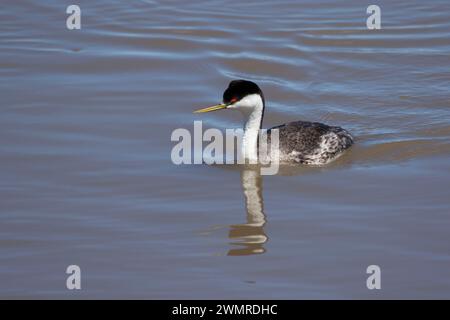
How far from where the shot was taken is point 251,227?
1017cm

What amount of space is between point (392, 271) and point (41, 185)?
13.7 ft

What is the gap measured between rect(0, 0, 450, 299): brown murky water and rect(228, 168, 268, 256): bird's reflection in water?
2 cm

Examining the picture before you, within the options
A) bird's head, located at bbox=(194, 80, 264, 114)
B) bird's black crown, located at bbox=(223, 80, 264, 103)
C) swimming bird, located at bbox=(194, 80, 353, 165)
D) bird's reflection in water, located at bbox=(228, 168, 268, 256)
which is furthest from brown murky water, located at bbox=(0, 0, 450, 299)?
bird's black crown, located at bbox=(223, 80, 264, 103)

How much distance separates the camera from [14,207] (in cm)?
1043

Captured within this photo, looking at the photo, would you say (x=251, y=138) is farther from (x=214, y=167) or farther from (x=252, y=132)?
(x=214, y=167)

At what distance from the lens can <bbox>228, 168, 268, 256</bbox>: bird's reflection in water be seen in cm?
967

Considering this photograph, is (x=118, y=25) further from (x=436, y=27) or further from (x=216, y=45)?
(x=436, y=27)

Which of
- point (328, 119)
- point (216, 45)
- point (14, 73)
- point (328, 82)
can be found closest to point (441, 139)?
point (328, 119)

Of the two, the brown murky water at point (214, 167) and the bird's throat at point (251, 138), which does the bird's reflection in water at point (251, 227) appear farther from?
the bird's throat at point (251, 138)

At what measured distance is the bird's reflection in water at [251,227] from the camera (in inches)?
381

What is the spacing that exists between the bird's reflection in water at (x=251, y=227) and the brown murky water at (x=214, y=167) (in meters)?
0.02

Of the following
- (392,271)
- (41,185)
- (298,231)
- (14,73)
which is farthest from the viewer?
(14,73)

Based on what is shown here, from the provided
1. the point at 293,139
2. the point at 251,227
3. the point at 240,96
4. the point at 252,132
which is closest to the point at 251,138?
the point at 252,132

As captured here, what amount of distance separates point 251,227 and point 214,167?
190cm
